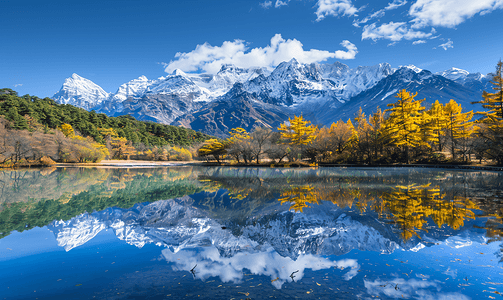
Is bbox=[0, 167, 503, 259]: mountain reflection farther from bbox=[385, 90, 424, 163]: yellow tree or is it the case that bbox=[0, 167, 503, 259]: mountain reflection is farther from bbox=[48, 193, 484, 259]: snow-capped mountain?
bbox=[385, 90, 424, 163]: yellow tree

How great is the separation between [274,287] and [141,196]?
10978mm

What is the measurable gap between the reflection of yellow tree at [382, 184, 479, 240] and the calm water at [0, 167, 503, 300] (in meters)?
0.05

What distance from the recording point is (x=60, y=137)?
137ft

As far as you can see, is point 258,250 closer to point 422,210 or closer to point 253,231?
point 253,231

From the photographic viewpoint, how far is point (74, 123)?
58781 mm

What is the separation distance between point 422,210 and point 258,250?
6332 millimetres

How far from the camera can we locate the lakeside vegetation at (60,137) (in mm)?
36562

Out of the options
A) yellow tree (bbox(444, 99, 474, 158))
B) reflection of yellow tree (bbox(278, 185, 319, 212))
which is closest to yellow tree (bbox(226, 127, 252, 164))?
reflection of yellow tree (bbox(278, 185, 319, 212))

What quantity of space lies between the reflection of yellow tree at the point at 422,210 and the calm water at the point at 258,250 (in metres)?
0.05

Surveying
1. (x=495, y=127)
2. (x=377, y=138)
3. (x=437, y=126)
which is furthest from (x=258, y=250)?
(x=437, y=126)

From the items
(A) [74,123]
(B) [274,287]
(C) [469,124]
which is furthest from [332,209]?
(A) [74,123]

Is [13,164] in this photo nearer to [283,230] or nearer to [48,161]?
[48,161]

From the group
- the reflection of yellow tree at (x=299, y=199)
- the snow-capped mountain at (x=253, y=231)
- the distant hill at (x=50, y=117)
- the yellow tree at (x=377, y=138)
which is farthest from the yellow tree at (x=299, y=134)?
the distant hill at (x=50, y=117)

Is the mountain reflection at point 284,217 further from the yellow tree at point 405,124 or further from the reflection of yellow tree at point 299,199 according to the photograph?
the yellow tree at point 405,124
